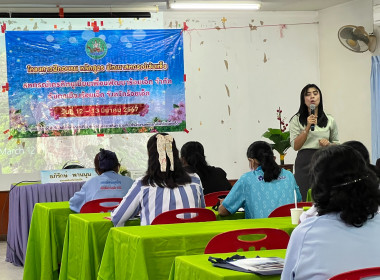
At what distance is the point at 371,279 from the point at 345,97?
7.83m

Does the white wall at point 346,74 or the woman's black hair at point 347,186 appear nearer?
the woman's black hair at point 347,186

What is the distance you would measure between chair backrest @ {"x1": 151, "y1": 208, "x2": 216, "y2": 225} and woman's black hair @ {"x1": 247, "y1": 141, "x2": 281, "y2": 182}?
1.67 feet

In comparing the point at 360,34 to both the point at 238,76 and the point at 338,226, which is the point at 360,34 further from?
the point at 338,226

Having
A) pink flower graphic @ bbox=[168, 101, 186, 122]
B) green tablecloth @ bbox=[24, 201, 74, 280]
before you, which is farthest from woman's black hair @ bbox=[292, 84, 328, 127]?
pink flower graphic @ bbox=[168, 101, 186, 122]

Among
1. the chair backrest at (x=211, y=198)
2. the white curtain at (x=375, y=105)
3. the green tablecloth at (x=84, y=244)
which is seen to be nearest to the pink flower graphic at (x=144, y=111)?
the white curtain at (x=375, y=105)

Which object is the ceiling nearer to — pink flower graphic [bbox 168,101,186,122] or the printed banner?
the printed banner

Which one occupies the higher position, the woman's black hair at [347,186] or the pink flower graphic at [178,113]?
the pink flower graphic at [178,113]

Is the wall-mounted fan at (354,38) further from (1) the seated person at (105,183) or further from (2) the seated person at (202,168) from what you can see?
(1) the seated person at (105,183)

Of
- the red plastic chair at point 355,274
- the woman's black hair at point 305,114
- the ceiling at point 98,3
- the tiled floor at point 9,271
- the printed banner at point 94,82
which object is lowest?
the tiled floor at point 9,271

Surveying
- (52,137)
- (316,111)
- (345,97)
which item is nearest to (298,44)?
(345,97)

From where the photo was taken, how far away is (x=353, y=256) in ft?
7.47

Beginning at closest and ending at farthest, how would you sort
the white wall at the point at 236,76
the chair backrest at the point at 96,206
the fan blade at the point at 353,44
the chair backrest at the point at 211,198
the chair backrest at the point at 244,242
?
1. the chair backrest at the point at 244,242
2. the chair backrest at the point at 96,206
3. the chair backrest at the point at 211,198
4. the fan blade at the point at 353,44
5. the white wall at the point at 236,76

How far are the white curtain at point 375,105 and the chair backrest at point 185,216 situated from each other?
5107mm

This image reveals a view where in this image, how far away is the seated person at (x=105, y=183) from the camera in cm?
556
